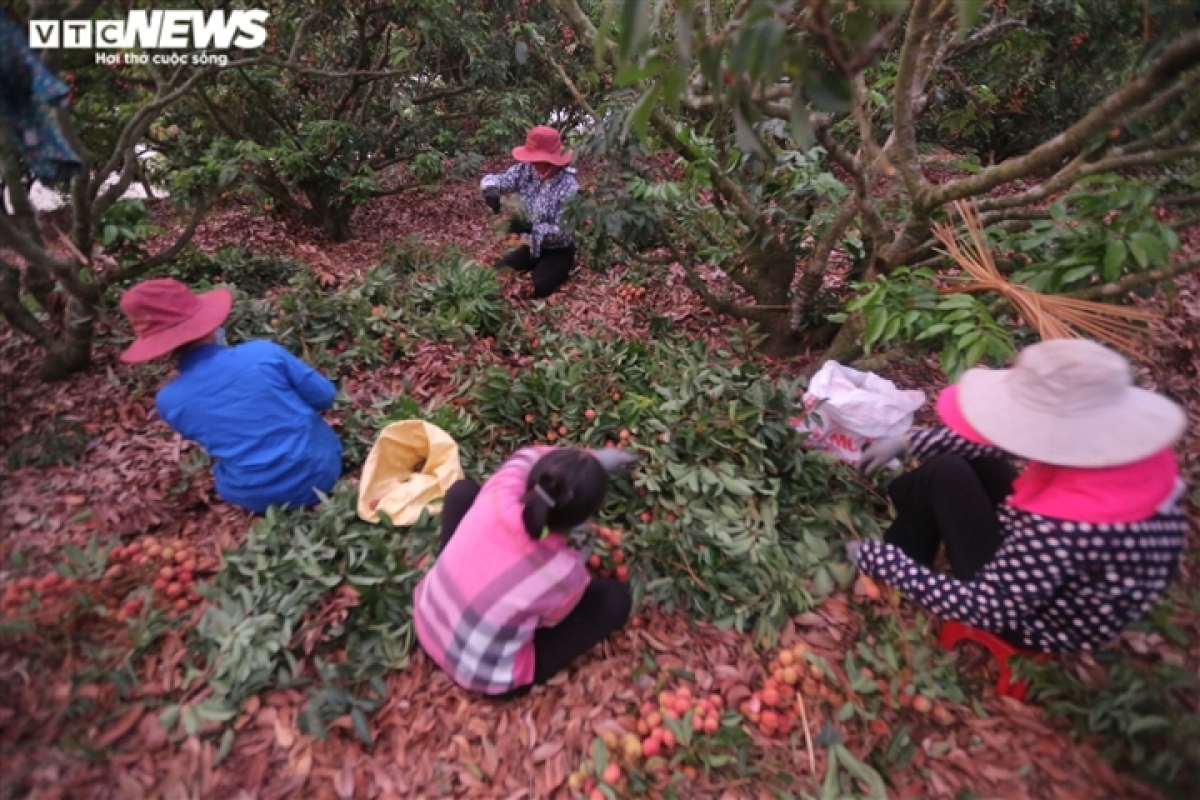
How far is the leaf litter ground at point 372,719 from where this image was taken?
5.98 feet

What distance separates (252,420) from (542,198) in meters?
2.94

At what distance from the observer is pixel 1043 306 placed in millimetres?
2254

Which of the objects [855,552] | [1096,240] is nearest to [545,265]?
[855,552]

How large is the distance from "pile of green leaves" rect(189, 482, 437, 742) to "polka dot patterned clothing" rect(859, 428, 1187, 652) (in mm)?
1903

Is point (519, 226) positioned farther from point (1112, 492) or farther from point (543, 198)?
point (1112, 492)

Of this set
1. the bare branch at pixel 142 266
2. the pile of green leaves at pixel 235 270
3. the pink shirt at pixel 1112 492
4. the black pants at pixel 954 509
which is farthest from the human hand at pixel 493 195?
the pink shirt at pixel 1112 492

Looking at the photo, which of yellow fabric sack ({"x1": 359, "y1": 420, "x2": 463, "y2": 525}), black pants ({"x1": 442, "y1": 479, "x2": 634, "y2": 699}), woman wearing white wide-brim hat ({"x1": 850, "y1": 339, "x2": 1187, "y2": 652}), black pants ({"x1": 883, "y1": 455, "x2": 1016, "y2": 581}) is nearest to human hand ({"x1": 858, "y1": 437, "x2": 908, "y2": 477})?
black pants ({"x1": 883, "y1": 455, "x2": 1016, "y2": 581})

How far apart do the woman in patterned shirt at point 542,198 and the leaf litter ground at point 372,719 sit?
273 centimetres

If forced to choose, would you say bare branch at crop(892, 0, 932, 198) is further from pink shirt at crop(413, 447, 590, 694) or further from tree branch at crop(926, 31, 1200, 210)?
pink shirt at crop(413, 447, 590, 694)

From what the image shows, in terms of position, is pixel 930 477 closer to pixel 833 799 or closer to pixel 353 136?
pixel 833 799

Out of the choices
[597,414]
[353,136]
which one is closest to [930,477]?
[597,414]

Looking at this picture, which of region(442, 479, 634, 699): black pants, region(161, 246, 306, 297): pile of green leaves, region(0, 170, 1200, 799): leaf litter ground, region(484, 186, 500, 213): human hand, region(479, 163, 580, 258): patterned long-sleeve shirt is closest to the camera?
region(0, 170, 1200, 799): leaf litter ground

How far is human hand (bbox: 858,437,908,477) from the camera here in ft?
8.45

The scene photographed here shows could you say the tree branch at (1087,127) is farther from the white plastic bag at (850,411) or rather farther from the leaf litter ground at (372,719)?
the leaf litter ground at (372,719)
